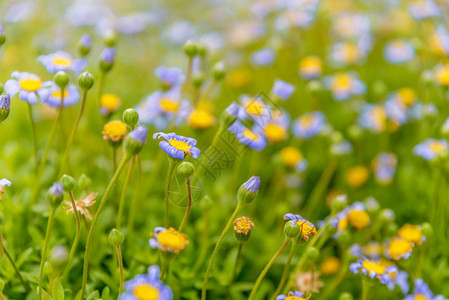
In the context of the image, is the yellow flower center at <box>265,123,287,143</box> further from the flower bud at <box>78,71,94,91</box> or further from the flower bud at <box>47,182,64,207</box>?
the flower bud at <box>47,182,64,207</box>

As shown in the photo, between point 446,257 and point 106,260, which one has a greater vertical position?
point 106,260

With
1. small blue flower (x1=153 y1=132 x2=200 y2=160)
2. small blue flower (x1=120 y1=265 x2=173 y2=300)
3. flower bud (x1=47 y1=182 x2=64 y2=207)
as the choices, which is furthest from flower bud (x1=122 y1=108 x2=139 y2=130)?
small blue flower (x1=120 y1=265 x2=173 y2=300)

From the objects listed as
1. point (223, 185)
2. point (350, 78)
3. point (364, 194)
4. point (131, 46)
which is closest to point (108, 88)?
point (131, 46)

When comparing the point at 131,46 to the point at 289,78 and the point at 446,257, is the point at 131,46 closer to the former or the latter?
the point at 289,78

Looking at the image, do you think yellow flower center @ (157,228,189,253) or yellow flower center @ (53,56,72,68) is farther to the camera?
yellow flower center @ (53,56,72,68)

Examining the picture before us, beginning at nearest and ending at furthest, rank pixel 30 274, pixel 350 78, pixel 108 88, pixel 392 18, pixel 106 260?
pixel 30 274 → pixel 106 260 → pixel 350 78 → pixel 108 88 → pixel 392 18

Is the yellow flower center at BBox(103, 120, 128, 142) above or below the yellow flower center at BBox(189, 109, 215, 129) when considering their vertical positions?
above

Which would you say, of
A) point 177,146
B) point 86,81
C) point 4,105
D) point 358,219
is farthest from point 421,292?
point 4,105

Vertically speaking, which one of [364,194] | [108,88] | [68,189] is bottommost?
[364,194]
